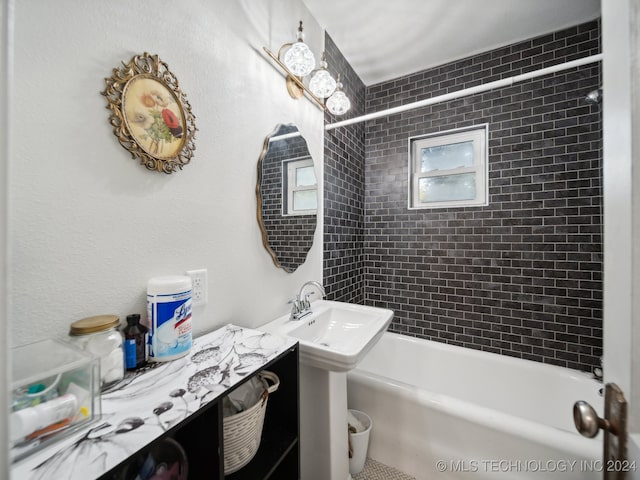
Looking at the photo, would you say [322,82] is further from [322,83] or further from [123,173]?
[123,173]

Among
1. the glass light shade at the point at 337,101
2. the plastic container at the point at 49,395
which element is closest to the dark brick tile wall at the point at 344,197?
the glass light shade at the point at 337,101

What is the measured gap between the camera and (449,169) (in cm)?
220

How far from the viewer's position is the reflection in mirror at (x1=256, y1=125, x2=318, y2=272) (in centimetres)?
131

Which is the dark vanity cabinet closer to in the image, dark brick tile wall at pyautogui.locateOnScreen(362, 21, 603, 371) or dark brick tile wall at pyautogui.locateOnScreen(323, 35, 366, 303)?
dark brick tile wall at pyautogui.locateOnScreen(323, 35, 366, 303)

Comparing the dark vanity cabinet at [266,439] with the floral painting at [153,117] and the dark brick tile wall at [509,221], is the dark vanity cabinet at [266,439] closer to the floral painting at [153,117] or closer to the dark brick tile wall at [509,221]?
the floral painting at [153,117]

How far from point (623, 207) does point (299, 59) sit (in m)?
1.35

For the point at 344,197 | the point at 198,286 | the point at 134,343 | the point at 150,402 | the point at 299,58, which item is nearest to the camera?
the point at 150,402

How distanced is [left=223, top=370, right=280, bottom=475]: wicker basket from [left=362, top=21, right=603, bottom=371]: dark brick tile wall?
5.79ft

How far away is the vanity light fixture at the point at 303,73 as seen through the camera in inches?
51.4

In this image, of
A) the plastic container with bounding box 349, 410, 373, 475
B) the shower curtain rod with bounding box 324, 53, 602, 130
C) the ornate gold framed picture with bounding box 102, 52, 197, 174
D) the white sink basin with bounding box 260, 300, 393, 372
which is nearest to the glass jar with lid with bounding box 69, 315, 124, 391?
the ornate gold framed picture with bounding box 102, 52, 197, 174

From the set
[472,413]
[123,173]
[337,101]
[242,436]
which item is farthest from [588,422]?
[337,101]

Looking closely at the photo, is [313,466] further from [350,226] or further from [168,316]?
[350,226]

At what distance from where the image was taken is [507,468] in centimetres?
117

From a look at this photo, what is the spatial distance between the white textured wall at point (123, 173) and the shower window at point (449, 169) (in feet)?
4.91
